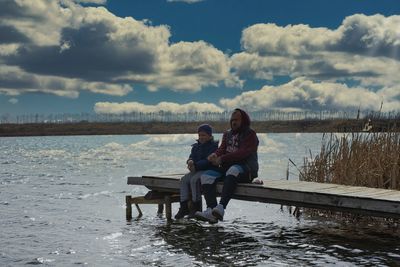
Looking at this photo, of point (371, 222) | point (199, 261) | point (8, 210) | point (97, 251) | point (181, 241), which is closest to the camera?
point (199, 261)

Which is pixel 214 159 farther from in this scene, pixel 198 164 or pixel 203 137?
pixel 203 137

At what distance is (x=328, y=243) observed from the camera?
10789mm

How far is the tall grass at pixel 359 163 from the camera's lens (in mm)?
12680

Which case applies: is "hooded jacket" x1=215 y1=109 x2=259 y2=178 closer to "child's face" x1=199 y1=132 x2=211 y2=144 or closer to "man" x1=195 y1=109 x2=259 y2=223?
"man" x1=195 y1=109 x2=259 y2=223

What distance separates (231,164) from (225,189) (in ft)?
1.91

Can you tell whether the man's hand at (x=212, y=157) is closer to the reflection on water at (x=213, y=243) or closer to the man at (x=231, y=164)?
the man at (x=231, y=164)

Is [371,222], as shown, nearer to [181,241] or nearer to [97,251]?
[181,241]

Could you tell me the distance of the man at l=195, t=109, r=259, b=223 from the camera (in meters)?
11.2

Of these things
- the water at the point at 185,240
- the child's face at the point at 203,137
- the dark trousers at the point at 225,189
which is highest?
the child's face at the point at 203,137

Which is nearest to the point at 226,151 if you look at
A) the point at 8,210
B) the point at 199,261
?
the point at 199,261

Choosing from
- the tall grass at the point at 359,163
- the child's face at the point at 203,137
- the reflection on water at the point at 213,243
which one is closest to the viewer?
the reflection on water at the point at 213,243

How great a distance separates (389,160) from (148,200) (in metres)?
5.58

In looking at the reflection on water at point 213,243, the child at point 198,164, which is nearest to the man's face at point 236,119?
the child at point 198,164

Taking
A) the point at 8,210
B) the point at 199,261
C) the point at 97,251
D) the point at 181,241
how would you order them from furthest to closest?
the point at 8,210, the point at 181,241, the point at 97,251, the point at 199,261
